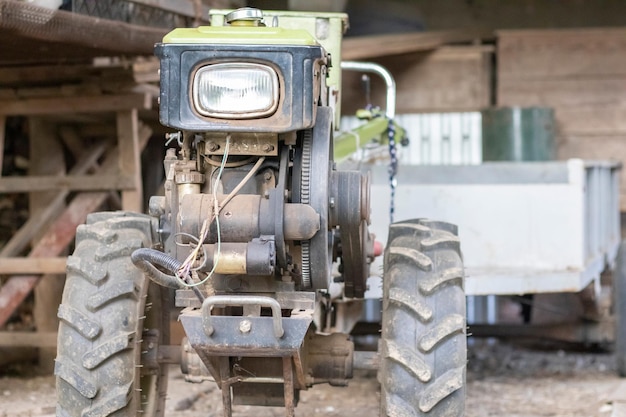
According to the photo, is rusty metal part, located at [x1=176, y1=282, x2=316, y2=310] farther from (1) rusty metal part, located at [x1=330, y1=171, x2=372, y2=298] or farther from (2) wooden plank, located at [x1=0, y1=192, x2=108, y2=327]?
(2) wooden plank, located at [x1=0, y1=192, x2=108, y2=327]

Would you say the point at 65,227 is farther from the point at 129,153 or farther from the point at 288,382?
the point at 288,382

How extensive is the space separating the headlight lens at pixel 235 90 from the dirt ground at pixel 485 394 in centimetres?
243

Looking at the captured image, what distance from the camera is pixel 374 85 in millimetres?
9039

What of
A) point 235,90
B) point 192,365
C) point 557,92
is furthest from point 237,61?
point 557,92

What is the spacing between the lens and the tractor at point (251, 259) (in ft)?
9.70

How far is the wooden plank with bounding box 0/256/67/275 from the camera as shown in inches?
232

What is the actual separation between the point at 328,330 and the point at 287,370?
1318 mm

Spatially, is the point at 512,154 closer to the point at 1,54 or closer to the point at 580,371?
the point at 580,371

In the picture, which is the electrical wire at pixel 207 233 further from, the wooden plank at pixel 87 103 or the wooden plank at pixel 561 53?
the wooden plank at pixel 561 53

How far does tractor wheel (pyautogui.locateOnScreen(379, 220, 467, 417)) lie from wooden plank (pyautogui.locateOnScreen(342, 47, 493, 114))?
5702mm

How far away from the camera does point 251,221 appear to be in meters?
2.99

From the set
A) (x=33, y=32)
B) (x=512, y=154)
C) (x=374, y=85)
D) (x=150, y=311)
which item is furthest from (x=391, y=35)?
(x=150, y=311)

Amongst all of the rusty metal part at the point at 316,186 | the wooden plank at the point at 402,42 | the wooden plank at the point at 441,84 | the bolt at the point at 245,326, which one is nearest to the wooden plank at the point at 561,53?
the wooden plank at the point at 441,84

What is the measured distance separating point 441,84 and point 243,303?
21.1 ft
